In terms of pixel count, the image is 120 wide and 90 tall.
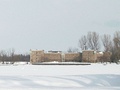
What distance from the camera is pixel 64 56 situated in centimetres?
8356

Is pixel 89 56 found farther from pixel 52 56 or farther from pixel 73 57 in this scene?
pixel 52 56

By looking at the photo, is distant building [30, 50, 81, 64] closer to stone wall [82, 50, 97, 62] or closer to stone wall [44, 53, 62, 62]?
stone wall [44, 53, 62, 62]

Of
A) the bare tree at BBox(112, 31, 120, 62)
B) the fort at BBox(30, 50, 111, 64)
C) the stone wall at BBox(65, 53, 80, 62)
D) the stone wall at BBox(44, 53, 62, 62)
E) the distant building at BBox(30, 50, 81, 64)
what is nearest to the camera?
the bare tree at BBox(112, 31, 120, 62)

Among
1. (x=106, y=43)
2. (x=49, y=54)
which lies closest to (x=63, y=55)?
(x=49, y=54)

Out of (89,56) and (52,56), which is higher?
(52,56)

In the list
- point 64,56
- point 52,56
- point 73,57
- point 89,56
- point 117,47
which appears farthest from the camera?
point 52,56

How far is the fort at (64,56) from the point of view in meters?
76.1

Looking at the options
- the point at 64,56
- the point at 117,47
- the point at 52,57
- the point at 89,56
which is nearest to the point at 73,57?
the point at 64,56

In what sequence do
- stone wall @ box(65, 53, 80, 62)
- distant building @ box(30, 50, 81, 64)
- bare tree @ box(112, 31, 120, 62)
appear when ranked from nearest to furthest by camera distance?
bare tree @ box(112, 31, 120, 62) → distant building @ box(30, 50, 81, 64) → stone wall @ box(65, 53, 80, 62)

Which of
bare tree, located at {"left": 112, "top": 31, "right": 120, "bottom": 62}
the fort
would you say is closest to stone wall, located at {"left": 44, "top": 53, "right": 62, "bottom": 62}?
the fort

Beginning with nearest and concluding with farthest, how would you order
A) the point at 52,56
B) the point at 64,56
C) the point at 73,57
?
the point at 73,57 < the point at 64,56 < the point at 52,56

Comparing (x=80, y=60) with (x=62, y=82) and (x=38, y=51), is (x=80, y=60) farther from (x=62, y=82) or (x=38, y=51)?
(x=62, y=82)

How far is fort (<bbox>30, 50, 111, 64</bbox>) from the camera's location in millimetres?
76094

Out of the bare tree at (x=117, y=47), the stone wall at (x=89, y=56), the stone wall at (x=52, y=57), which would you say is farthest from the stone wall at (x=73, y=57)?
the bare tree at (x=117, y=47)
